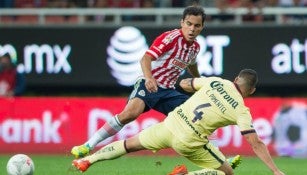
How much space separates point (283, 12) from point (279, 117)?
2.76m

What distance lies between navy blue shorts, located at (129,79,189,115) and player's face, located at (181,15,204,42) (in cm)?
82

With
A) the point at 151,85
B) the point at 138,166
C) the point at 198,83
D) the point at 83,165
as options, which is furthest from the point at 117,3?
the point at 198,83

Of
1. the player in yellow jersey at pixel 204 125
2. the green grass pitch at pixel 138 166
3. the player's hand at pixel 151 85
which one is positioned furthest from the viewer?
the green grass pitch at pixel 138 166

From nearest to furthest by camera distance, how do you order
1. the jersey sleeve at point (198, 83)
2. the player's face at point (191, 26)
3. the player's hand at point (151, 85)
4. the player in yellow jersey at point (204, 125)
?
the player in yellow jersey at point (204, 125) < the jersey sleeve at point (198, 83) < the player's hand at point (151, 85) < the player's face at point (191, 26)

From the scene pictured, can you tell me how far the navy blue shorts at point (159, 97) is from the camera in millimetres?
12938

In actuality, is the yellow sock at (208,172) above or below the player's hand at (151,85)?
below

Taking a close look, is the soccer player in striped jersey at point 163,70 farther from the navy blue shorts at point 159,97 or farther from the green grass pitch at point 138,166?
the green grass pitch at point 138,166

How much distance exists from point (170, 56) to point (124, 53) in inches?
329

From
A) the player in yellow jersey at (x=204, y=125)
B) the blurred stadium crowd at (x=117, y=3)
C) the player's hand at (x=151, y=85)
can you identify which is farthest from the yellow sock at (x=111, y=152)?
the blurred stadium crowd at (x=117, y=3)

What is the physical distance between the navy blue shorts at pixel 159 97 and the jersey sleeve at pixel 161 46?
1.84 feet

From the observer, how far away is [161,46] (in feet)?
41.2

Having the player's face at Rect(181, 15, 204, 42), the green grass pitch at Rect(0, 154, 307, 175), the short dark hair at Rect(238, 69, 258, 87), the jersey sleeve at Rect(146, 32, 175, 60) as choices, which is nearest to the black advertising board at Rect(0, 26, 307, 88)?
the green grass pitch at Rect(0, 154, 307, 175)

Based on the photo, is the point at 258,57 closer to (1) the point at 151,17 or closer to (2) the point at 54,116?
(1) the point at 151,17

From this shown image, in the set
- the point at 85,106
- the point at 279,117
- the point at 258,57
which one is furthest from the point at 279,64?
the point at 85,106
